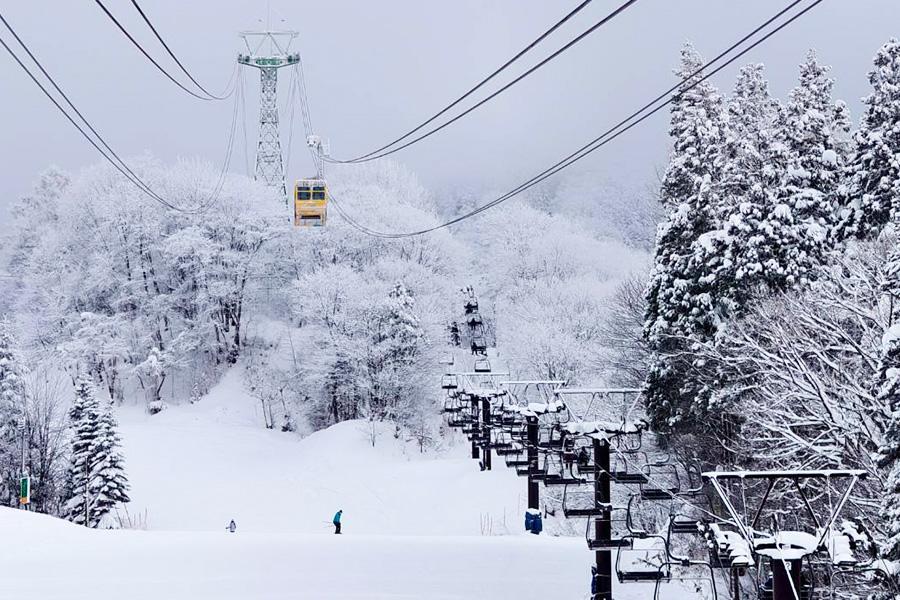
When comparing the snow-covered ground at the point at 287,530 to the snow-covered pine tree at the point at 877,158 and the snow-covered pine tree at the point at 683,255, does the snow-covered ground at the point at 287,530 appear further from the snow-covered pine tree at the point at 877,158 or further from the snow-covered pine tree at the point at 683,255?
the snow-covered pine tree at the point at 877,158

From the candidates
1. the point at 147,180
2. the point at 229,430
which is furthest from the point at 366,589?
the point at 147,180

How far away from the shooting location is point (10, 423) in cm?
3519

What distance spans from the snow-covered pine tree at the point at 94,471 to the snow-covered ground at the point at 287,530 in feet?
9.81

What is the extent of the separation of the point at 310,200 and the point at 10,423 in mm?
16124

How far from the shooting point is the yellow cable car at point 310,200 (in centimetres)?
3170

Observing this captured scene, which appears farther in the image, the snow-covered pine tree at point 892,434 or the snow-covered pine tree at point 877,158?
the snow-covered pine tree at point 877,158

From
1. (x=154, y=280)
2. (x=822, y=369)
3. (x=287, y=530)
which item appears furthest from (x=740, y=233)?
(x=154, y=280)

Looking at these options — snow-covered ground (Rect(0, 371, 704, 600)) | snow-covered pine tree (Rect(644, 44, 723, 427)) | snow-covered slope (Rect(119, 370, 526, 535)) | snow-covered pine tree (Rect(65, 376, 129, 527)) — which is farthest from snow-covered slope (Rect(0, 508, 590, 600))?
snow-covered pine tree (Rect(65, 376, 129, 527))

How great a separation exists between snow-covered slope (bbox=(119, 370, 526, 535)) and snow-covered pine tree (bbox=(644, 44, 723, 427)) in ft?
29.2

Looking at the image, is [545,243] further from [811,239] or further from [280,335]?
[811,239]

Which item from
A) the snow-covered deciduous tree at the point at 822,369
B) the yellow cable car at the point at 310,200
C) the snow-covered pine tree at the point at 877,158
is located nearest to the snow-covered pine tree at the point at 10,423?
the yellow cable car at the point at 310,200

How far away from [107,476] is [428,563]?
1846 centimetres

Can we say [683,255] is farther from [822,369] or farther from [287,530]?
[287,530]

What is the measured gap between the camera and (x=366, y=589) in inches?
539
